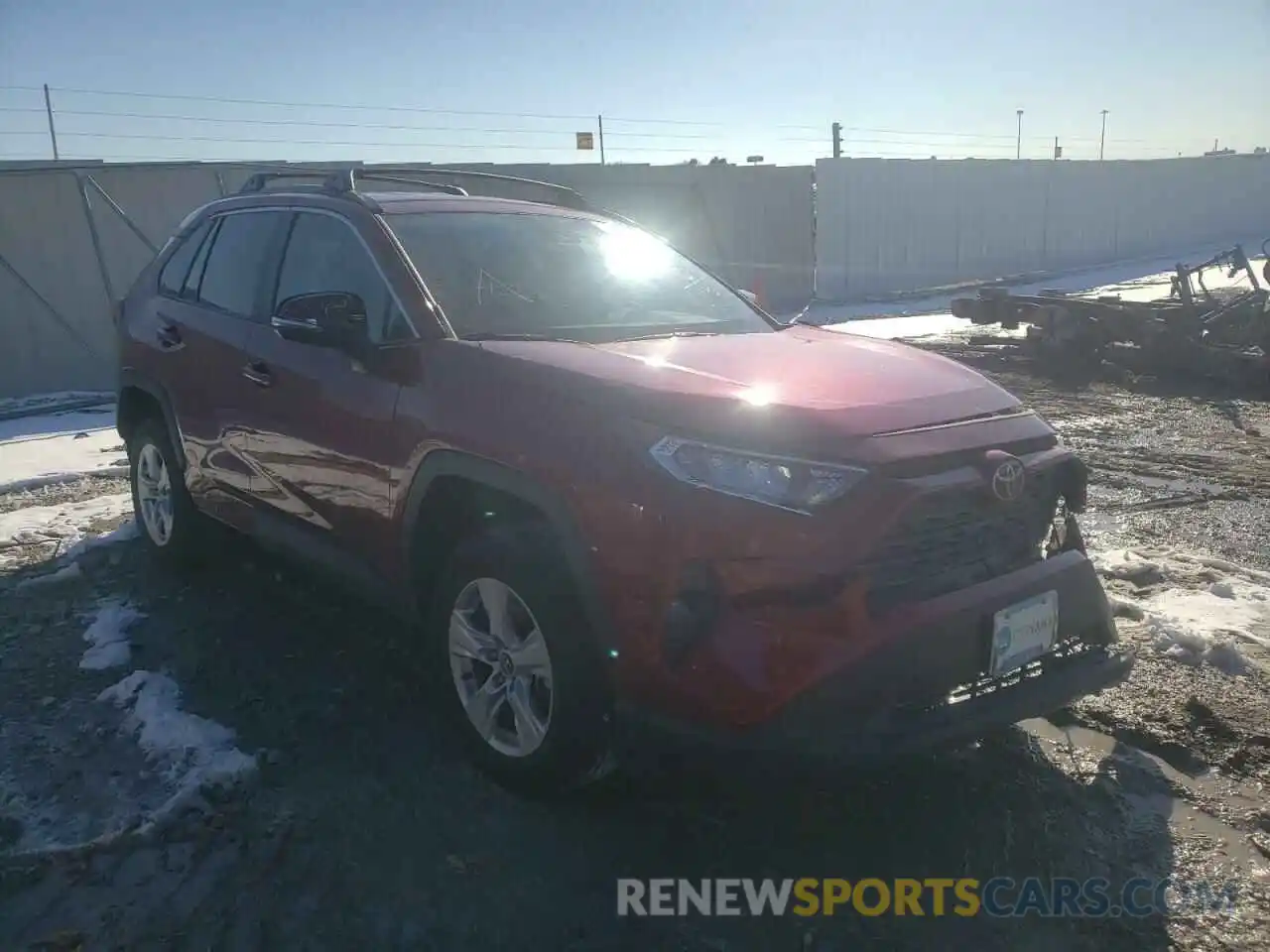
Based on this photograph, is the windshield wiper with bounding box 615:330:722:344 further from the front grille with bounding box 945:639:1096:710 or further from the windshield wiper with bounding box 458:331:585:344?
the front grille with bounding box 945:639:1096:710

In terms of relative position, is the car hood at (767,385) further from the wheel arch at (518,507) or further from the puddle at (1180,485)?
the puddle at (1180,485)

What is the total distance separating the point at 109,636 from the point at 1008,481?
374cm

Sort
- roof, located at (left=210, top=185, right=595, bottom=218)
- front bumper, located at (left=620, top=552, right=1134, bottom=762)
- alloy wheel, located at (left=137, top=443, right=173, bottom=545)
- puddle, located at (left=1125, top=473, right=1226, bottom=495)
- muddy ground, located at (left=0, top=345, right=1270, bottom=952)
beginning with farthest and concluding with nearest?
puddle, located at (left=1125, top=473, right=1226, bottom=495)
alloy wheel, located at (left=137, top=443, right=173, bottom=545)
roof, located at (left=210, top=185, right=595, bottom=218)
muddy ground, located at (left=0, top=345, right=1270, bottom=952)
front bumper, located at (left=620, top=552, right=1134, bottom=762)

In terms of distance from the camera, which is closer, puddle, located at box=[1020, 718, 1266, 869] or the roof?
puddle, located at box=[1020, 718, 1266, 869]

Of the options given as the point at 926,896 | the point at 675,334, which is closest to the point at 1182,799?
the point at 926,896

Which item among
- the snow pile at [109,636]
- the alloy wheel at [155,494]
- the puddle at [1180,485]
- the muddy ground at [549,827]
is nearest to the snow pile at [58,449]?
the alloy wheel at [155,494]

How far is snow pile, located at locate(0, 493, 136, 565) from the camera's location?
19.4ft

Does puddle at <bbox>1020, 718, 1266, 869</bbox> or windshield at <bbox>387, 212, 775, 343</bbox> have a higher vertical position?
windshield at <bbox>387, 212, 775, 343</bbox>

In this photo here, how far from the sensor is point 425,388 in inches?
129

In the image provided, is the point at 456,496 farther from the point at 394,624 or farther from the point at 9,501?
the point at 9,501

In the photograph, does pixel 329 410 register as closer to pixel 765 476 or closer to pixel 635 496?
pixel 635 496

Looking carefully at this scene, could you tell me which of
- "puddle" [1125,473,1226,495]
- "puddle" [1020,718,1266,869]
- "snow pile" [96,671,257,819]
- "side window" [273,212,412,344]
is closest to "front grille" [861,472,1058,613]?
"puddle" [1020,718,1266,869]

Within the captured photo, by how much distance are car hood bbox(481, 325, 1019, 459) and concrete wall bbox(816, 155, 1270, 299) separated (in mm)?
17717

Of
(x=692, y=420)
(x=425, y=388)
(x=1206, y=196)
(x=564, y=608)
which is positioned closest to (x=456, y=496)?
(x=425, y=388)
